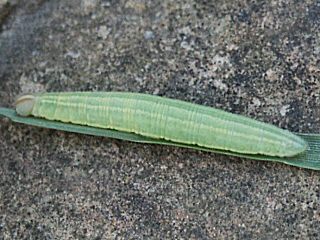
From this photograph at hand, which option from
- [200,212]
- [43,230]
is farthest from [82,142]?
[200,212]

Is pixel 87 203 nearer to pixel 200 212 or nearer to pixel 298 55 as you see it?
pixel 200 212

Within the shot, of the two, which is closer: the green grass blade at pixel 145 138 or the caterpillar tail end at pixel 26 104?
the green grass blade at pixel 145 138

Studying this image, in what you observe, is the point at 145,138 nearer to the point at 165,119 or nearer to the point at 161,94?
the point at 165,119

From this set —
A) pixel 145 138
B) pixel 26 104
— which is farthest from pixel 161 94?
pixel 26 104

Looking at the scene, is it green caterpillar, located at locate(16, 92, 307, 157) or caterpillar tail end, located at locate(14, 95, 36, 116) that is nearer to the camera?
green caterpillar, located at locate(16, 92, 307, 157)

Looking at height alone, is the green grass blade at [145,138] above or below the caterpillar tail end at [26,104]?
below
